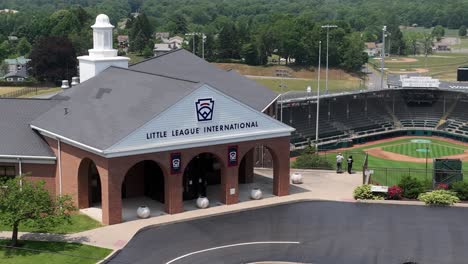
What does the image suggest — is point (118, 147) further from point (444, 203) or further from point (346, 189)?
point (444, 203)

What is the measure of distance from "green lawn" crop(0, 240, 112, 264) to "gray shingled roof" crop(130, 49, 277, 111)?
758 inches

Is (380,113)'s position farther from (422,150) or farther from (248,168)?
(248,168)

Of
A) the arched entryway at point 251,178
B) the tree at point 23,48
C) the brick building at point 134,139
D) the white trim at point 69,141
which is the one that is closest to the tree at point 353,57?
the tree at point 23,48

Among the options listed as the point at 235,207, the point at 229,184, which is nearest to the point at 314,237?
the point at 235,207

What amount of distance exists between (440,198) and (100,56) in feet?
79.6

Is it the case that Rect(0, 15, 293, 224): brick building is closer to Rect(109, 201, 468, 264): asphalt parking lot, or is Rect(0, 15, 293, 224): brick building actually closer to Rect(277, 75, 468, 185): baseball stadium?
Rect(109, 201, 468, 264): asphalt parking lot

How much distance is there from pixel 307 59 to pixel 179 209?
11140 cm

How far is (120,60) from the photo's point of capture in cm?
4906

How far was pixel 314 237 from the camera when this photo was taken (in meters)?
36.7

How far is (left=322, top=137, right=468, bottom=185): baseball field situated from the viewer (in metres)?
71.8

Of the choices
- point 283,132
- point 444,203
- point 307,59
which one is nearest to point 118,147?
point 283,132

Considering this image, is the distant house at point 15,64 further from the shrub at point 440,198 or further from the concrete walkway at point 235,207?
the shrub at point 440,198

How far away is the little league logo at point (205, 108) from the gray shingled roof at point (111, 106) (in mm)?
910

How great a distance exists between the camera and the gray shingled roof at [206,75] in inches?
2025
